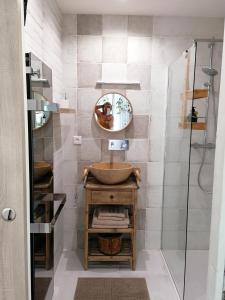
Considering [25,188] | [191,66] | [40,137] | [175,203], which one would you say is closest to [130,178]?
[175,203]

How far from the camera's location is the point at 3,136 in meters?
1.08

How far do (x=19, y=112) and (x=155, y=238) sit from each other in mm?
2496

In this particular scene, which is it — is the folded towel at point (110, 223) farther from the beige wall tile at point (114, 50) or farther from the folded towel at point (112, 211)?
the beige wall tile at point (114, 50)

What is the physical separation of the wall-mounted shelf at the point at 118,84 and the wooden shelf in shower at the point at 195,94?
62 cm

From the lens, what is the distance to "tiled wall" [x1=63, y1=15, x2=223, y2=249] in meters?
2.80

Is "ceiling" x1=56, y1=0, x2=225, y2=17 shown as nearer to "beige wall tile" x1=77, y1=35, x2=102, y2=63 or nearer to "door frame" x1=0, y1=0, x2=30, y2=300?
"beige wall tile" x1=77, y1=35, x2=102, y2=63

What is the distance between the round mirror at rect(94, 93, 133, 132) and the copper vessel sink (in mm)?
1189

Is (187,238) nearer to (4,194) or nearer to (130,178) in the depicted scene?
(130,178)

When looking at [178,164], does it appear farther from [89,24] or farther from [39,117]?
[89,24]

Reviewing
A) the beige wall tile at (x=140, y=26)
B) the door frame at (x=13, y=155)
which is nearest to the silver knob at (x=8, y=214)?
the door frame at (x=13, y=155)

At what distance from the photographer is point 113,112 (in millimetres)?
2898

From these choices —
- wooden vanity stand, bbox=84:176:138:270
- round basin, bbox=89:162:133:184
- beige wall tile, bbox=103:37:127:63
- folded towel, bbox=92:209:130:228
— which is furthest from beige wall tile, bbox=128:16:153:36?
folded towel, bbox=92:209:130:228

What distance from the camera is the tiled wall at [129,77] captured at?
2.80m

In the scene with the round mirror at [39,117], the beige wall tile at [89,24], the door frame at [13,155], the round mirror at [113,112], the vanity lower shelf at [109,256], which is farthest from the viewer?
the round mirror at [113,112]
